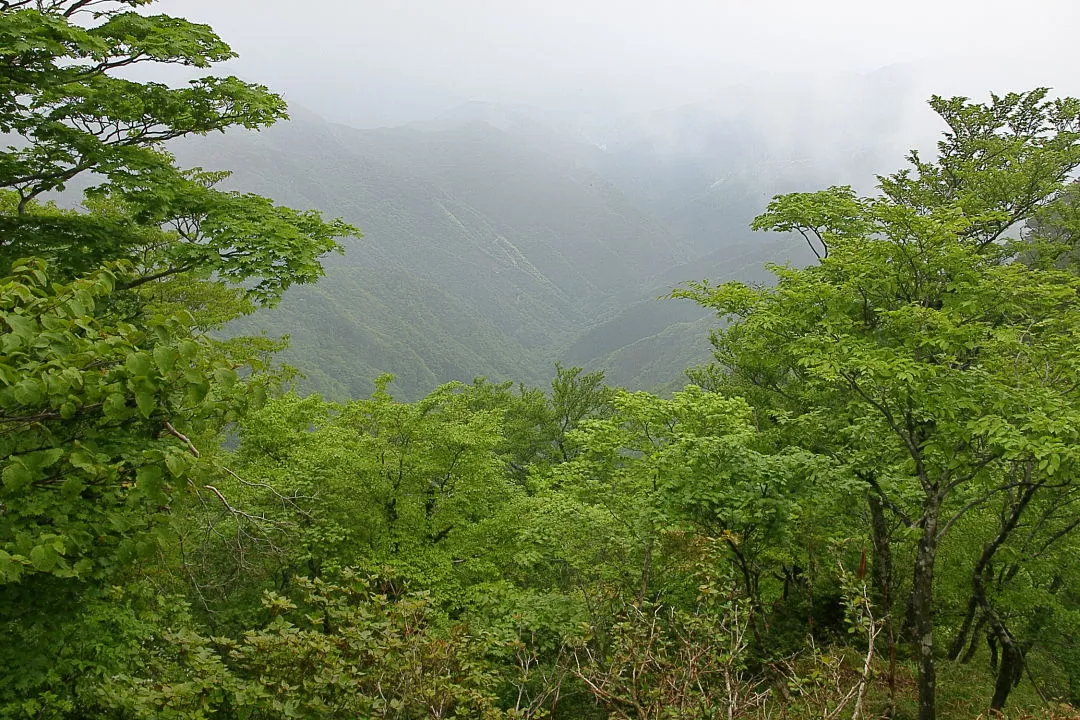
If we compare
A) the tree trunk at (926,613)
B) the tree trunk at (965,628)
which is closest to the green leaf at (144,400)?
the tree trunk at (926,613)

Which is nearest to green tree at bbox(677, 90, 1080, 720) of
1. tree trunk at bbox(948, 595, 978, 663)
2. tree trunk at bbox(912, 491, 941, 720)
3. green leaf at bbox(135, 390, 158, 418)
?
tree trunk at bbox(912, 491, 941, 720)

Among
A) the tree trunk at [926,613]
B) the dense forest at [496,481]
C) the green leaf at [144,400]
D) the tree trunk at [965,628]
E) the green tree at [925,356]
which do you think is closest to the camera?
the green leaf at [144,400]

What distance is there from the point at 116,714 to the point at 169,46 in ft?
23.7

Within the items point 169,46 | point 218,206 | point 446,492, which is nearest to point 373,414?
point 446,492

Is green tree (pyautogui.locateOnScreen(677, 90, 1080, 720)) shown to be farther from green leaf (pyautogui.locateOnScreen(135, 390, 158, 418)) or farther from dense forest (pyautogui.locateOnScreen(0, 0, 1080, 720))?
green leaf (pyautogui.locateOnScreen(135, 390, 158, 418))

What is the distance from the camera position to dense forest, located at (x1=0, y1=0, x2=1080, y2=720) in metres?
3.66

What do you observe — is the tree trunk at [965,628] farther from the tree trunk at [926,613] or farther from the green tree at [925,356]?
the tree trunk at [926,613]

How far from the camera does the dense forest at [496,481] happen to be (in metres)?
3.66

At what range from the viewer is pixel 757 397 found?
20234mm

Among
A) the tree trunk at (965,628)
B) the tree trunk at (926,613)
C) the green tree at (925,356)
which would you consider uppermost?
the green tree at (925,356)

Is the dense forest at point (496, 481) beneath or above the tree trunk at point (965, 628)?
above

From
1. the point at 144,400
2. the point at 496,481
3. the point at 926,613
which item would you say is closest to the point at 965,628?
the point at 926,613

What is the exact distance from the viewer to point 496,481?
16344 millimetres

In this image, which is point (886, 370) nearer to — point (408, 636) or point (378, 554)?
point (408, 636)
